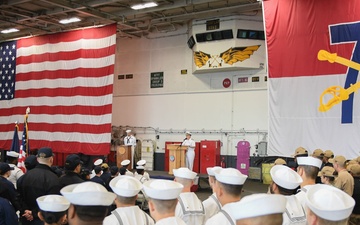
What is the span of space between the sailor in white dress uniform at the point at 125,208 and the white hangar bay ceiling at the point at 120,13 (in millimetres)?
10559

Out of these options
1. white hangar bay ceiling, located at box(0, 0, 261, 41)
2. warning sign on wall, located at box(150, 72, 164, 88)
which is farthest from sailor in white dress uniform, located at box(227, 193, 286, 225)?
warning sign on wall, located at box(150, 72, 164, 88)

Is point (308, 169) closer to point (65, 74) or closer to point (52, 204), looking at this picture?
point (52, 204)

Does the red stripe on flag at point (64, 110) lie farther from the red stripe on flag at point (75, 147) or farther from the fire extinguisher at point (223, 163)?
the fire extinguisher at point (223, 163)

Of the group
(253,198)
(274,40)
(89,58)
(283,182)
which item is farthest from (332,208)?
(89,58)

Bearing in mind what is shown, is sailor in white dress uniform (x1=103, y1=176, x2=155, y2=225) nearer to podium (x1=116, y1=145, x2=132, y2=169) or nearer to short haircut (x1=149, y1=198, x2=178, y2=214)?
short haircut (x1=149, y1=198, x2=178, y2=214)

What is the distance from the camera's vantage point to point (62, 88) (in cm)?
1469

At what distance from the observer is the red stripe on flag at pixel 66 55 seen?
1374cm

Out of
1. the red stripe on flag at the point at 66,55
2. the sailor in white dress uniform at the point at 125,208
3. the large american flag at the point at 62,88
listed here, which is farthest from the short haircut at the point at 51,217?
the red stripe on flag at the point at 66,55

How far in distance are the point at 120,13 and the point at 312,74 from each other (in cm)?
842

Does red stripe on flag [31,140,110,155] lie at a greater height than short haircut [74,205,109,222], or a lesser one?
lesser

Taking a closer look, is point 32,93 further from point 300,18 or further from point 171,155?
point 300,18

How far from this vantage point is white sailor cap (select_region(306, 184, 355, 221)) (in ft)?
5.45

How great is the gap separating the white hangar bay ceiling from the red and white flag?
3518 millimetres

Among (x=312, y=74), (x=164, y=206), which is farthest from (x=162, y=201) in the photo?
(x=312, y=74)
